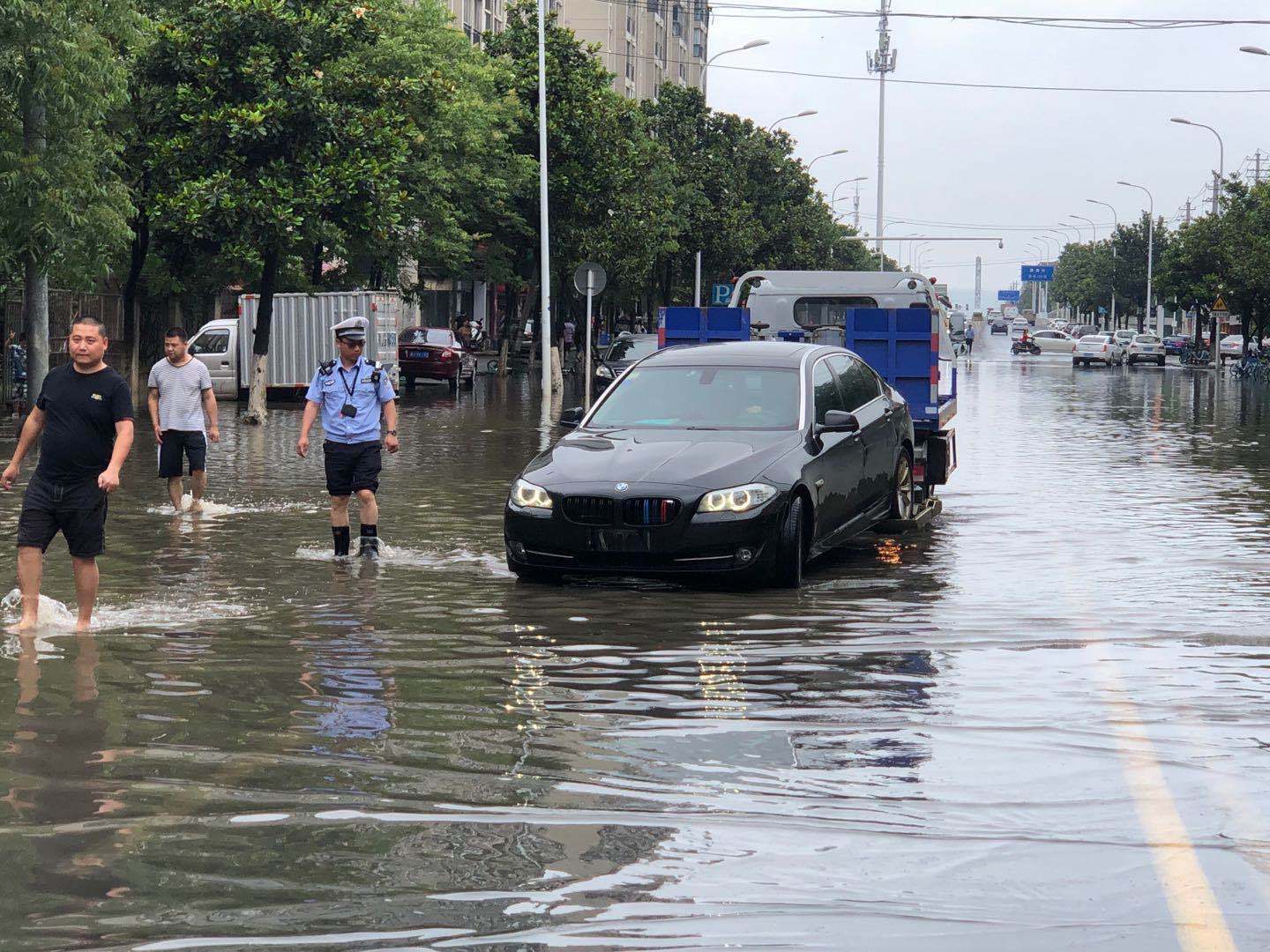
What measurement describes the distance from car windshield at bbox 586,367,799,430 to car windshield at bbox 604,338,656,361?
1036 inches

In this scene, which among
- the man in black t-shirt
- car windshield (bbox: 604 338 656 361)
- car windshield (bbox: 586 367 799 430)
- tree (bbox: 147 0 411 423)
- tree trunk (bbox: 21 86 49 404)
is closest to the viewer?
the man in black t-shirt

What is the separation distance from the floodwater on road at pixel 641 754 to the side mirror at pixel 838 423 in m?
0.97

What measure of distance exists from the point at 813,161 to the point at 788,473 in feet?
337

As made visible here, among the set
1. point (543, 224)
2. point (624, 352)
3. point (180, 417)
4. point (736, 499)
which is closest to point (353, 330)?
point (736, 499)

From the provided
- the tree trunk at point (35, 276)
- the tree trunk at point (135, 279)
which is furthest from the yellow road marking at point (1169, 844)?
the tree trunk at point (135, 279)

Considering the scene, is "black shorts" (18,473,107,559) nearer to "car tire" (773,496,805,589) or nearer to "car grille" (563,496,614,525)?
"car grille" (563,496,614,525)

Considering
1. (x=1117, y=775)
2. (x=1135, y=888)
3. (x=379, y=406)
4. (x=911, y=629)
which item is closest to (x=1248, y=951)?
(x=1135, y=888)

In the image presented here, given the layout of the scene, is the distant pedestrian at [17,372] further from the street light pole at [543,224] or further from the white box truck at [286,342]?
the street light pole at [543,224]

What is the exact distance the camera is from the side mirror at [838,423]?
12.3 metres

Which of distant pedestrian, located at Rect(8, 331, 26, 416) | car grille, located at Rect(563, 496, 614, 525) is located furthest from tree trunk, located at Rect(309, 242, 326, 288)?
car grille, located at Rect(563, 496, 614, 525)

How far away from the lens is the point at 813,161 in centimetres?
11206

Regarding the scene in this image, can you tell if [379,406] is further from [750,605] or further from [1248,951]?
[1248,951]

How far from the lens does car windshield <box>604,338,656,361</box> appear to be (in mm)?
39906

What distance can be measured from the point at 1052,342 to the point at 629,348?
2769 inches
